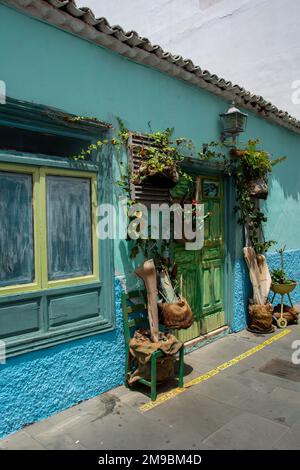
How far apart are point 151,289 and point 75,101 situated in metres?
2.25

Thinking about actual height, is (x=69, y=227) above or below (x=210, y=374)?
above

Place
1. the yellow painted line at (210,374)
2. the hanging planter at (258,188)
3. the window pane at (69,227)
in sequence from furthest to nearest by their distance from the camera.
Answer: the hanging planter at (258,188) < the yellow painted line at (210,374) < the window pane at (69,227)

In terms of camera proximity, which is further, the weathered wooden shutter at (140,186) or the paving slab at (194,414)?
the weathered wooden shutter at (140,186)

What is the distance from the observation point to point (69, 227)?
412 centimetres

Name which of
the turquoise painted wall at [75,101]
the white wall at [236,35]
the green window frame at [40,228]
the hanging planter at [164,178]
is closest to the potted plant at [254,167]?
the turquoise painted wall at [75,101]

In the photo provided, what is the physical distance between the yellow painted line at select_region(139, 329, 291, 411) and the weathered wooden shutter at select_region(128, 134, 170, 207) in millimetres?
2246

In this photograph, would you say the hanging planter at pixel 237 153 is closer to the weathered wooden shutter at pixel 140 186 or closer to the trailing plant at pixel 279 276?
the weathered wooden shutter at pixel 140 186

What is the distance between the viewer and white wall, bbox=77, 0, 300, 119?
9.23 m

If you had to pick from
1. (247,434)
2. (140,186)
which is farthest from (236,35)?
(247,434)

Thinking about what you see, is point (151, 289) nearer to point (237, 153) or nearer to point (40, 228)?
point (40, 228)

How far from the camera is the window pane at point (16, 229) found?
11.9ft

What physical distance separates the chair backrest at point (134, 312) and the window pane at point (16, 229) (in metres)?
1.23

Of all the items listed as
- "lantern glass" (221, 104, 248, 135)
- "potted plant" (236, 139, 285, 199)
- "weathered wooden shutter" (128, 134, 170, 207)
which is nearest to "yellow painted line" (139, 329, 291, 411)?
"weathered wooden shutter" (128, 134, 170, 207)
